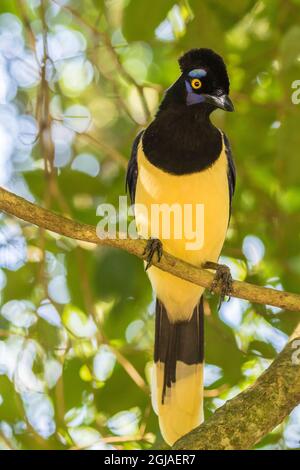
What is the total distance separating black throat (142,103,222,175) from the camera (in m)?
4.31

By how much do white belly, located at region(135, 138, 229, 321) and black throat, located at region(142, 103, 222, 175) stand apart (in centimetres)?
4

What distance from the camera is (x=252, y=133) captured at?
5.28 metres

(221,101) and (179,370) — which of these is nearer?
(221,101)

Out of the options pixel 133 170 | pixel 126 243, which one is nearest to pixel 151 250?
pixel 126 243

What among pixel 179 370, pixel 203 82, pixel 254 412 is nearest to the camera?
pixel 254 412

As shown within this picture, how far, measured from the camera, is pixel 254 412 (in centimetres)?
342

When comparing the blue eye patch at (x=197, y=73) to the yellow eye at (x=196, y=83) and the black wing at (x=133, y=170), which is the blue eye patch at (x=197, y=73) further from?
the black wing at (x=133, y=170)

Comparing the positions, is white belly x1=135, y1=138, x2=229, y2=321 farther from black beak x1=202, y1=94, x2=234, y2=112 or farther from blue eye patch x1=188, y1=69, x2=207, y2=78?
blue eye patch x1=188, y1=69, x2=207, y2=78

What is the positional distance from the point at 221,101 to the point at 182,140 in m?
0.30

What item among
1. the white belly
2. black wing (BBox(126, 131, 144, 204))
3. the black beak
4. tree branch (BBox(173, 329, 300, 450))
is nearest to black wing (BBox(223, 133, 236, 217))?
the white belly

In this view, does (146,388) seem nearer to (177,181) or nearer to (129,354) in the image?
(129,354)

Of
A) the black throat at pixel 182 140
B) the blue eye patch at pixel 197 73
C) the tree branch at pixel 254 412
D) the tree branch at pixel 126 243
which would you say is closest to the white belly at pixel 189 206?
the black throat at pixel 182 140

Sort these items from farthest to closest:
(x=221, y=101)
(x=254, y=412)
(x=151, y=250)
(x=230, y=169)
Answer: (x=230, y=169) → (x=221, y=101) → (x=151, y=250) → (x=254, y=412)

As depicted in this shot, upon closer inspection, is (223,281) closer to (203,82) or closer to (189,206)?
(189,206)
